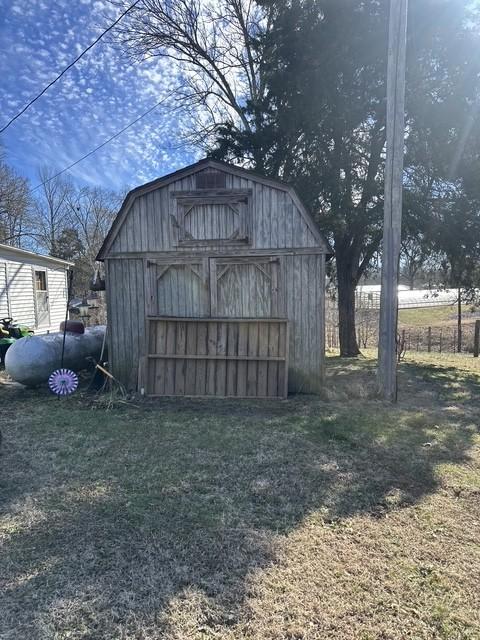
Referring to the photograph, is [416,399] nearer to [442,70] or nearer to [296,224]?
[296,224]

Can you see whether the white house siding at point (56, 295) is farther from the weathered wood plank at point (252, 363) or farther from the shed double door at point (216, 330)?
the weathered wood plank at point (252, 363)

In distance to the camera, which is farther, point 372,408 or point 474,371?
point 474,371

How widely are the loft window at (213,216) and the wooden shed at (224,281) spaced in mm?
17

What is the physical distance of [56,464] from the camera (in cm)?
411

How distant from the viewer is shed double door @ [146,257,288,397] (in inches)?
266

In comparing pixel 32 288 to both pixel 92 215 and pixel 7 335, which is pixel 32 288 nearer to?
pixel 7 335

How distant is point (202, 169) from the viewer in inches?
270

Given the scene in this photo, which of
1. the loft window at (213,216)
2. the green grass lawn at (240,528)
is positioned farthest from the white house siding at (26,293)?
the green grass lawn at (240,528)

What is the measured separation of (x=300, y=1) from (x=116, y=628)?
1146 cm

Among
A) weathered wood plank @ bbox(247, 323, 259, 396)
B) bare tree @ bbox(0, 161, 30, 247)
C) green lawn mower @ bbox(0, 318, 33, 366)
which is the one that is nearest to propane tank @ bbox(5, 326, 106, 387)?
green lawn mower @ bbox(0, 318, 33, 366)

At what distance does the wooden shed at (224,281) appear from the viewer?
Result: 675 centimetres

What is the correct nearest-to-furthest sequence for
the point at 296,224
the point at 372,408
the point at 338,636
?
the point at 338,636
the point at 372,408
the point at 296,224

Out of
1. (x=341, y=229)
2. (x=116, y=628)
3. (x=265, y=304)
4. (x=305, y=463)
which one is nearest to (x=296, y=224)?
(x=265, y=304)

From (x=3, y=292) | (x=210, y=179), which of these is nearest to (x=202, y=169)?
(x=210, y=179)
